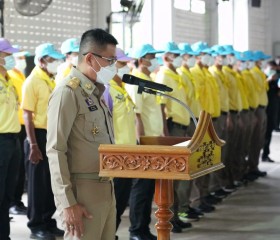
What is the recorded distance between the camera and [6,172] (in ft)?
15.2

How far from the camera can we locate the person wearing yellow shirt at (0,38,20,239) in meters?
4.61

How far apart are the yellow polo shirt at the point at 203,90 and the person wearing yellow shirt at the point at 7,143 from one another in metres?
2.43

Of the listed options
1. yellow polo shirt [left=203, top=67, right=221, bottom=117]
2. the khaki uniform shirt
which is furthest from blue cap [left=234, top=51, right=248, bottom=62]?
the khaki uniform shirt

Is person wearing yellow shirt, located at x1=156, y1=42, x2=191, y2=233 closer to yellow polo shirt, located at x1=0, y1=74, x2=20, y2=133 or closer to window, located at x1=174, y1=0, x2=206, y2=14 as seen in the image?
yellow polo shirt, located at x1=0, y1=74, x2=20, y2=133

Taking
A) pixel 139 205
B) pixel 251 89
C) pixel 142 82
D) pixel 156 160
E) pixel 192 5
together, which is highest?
pixel 192 5

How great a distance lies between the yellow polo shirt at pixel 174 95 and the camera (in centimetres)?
591

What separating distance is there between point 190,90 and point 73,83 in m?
3.76

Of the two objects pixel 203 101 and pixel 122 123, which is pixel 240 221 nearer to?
pixel 203 101

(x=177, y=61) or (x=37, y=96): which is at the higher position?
(x=177, y=61)

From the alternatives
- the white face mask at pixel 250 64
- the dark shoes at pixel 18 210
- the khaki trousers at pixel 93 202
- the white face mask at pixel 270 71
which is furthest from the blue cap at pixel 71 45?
the white face mask at pixel 270 71

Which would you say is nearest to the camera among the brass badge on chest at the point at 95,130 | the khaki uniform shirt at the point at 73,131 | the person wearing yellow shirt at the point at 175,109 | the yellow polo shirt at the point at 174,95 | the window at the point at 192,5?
the khaki uniform shirt at the point at 73,131

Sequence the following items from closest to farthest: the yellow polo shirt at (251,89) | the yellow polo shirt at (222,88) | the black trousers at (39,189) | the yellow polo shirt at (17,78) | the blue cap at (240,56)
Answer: the black trousers at (39,189)
the yellow polo shirt at (17,78)
the yellow polo shirt at (222,88)
the yellow polo shirt at (251,89)
the blue cap at (240,56)

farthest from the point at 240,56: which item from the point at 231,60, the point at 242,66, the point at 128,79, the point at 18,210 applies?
the point at 128,79

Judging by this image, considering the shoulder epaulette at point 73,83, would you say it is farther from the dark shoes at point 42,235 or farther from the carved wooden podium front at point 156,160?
the dark shoes at point 42,235
